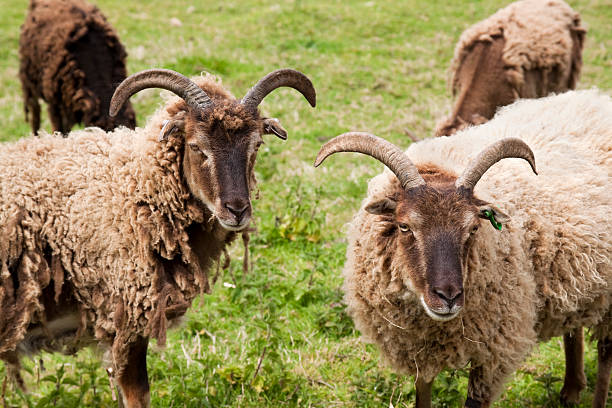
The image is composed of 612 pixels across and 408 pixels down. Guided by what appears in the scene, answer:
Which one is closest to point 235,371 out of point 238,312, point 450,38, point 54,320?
point 238,312

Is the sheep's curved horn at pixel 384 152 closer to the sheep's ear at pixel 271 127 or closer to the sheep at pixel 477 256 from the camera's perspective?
the sheep at pixel 477 256

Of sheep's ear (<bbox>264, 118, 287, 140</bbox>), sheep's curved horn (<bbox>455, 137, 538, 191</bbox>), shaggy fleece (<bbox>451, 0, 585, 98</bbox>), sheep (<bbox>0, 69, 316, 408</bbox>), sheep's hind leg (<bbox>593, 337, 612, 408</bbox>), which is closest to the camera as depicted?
sheep's curved horn (<bbox>455, 137, 538, 191</bbox>)

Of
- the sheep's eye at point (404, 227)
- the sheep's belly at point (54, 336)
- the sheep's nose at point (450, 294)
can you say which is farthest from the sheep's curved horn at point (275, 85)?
the sheep's belly at point (54, 336)

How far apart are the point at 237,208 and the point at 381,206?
87cm

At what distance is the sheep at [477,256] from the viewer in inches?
146

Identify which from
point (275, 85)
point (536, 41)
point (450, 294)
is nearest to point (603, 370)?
point (450, 294)

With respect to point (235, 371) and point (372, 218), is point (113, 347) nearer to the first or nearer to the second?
point (235, 371)

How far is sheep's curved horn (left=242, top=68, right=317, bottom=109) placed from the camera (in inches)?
165

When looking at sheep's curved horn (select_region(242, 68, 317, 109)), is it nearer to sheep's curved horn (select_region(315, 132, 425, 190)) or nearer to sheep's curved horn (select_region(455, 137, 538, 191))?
sheep's curved horn (select_region(315, 132, 425, 190))

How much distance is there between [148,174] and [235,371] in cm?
162

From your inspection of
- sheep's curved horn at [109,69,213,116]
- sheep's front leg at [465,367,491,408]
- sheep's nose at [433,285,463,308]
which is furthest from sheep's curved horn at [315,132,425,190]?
sheep's front leg at [465,367,491,408]

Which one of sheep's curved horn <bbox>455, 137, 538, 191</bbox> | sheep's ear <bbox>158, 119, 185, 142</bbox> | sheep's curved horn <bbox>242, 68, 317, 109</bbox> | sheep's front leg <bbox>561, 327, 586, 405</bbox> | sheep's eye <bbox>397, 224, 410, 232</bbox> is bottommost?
sheep's front leg <bbox>561, 327, 586, 405</bbox>

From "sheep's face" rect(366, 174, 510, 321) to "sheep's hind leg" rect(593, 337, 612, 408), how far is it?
162 cm

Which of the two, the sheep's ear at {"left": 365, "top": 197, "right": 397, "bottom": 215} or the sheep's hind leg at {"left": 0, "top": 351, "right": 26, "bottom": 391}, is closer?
the sheep's ear at {"left": 365, "top": 197, "right": 397, "bottom": 215}
